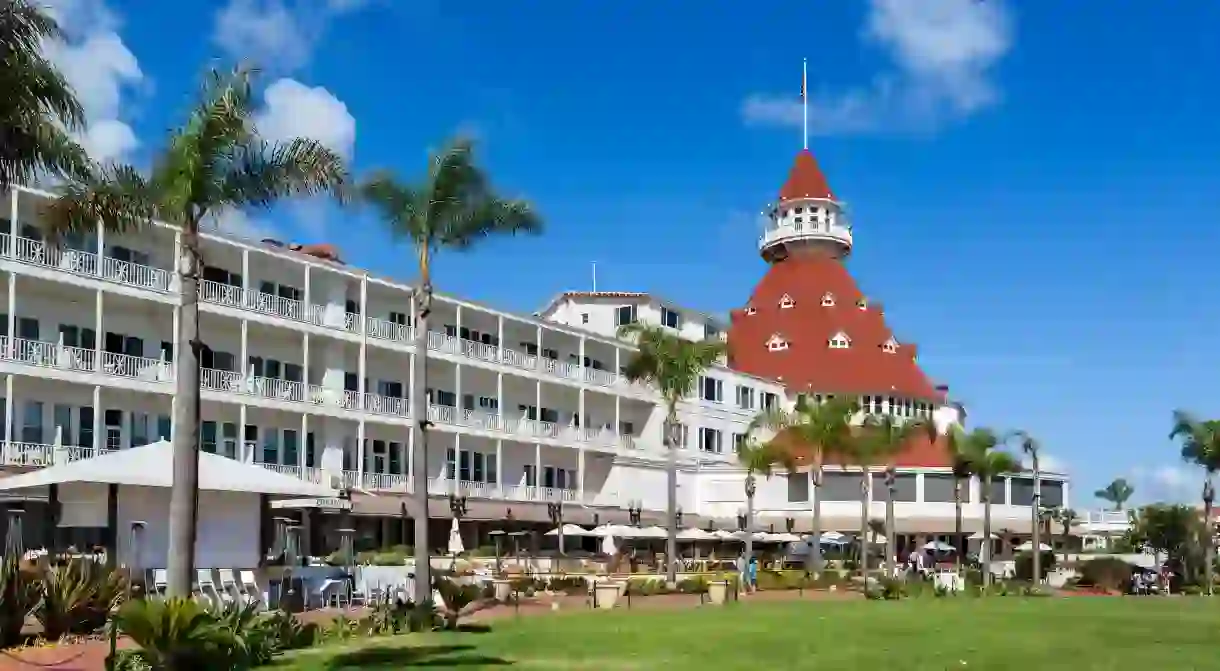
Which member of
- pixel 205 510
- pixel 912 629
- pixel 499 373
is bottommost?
pixel 912 629

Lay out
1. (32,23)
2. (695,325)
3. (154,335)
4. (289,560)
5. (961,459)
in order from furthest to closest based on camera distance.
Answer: (695,325), (961,459), (154,335), (289,560), (32,23)

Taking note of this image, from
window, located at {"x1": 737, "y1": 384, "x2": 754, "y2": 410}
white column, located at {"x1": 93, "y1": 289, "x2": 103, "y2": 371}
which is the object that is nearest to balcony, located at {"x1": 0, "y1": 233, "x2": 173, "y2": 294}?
white column, located at {"x1": 93, "y1": 289, "x2": 103, "y2": 371}

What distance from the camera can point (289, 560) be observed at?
3500 cm

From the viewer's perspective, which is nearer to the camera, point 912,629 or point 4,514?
point 912,629

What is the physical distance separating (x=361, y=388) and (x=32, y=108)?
117 feet

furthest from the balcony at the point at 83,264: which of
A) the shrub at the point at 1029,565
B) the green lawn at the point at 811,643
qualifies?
the shrub at the point at 1029,565

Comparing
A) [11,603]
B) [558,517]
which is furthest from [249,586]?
[558,517]

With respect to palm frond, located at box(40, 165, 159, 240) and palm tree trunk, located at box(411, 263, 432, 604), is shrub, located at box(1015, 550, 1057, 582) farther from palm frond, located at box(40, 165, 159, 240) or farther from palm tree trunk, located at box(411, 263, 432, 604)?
palm frond, located at box(40, 165, 159, 240)

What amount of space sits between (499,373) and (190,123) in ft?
137

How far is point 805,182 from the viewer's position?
102312mm

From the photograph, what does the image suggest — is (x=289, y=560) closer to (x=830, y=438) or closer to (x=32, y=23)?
(x=32, y=23)

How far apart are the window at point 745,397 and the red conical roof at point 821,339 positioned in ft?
15.6

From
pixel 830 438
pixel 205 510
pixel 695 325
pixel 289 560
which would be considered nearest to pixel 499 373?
pixel 830 438

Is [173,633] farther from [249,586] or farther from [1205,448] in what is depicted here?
[1205,448]
